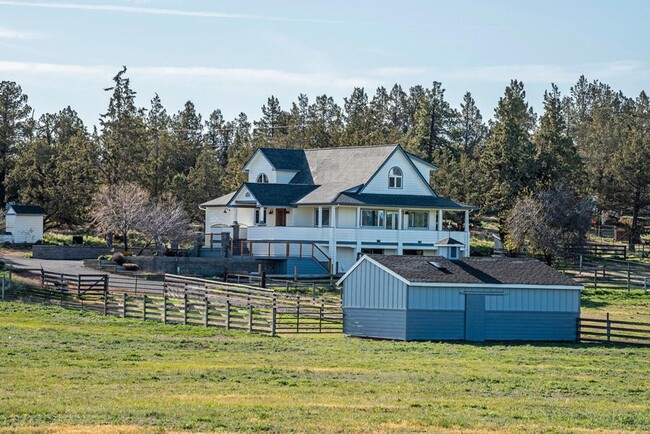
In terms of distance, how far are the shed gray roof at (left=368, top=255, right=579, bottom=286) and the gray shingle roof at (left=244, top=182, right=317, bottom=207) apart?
25827 mm

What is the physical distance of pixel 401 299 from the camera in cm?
4350

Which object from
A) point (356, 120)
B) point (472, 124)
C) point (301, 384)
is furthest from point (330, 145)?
point (301, 384)

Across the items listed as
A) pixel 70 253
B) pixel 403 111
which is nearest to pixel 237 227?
pixel 70 253

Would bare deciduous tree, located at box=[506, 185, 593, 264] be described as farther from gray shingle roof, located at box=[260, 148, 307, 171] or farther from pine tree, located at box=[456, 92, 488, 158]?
pine tree, located at box=[456, 92, 488, 158]

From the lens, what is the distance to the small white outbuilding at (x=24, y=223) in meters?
83.4

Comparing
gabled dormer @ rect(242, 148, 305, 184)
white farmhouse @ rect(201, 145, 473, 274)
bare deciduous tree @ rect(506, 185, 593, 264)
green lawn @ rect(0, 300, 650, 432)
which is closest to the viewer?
green lawn @ rect(0, 300, 650, 432)

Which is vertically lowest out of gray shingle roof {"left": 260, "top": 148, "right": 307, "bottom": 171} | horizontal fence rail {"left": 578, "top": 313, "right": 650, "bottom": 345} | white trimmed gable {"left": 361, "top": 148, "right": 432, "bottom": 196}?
horizontal fence rail {"left": 578, "top": 313, "right": 650, "bottom": 345}

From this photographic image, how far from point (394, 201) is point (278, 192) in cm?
766

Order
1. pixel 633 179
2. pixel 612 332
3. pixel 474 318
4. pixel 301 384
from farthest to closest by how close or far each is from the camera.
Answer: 1. pixel 633 179
2. pixel 612 332
3. pixel 474 318
4. pixel 301 384

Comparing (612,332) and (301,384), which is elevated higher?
(301,384)

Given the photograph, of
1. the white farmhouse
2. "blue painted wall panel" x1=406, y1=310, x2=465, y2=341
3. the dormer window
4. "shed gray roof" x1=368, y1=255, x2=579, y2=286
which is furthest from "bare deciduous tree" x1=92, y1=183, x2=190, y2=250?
"blue painted wall panel" x1=406, y1=310, x2=465, y2=341

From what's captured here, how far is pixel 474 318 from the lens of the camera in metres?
44.2

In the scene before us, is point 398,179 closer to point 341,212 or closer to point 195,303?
point 341,212

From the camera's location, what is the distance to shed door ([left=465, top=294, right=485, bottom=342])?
145 feet
